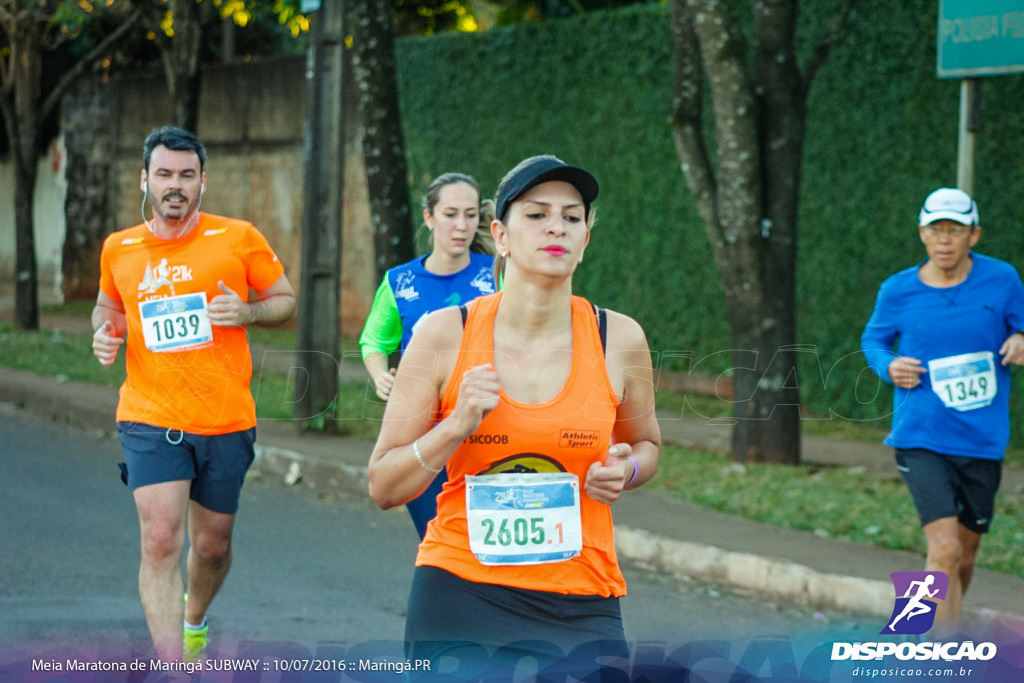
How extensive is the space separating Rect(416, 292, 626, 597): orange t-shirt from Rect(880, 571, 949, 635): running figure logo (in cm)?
257

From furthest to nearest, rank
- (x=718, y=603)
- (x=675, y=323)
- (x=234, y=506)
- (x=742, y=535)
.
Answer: (x=675, y=323), (x=742, y=535), (x=718, y=603), (x=234, y=506)

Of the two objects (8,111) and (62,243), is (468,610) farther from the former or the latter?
(62,243)

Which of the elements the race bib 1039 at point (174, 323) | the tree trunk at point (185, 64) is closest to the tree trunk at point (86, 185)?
the tree trunk at point (185, 64)

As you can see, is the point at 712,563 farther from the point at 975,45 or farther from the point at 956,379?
the point at 975,45

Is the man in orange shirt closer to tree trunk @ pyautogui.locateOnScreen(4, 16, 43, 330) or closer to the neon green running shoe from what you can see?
the neon green running shoe

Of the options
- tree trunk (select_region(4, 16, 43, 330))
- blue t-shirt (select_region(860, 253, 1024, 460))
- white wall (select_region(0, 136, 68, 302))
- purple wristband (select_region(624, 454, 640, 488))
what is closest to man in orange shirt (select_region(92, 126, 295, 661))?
purple wristband (select_region(624, 454, 640, 488))

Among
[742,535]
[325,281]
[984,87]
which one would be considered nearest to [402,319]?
[742,535]

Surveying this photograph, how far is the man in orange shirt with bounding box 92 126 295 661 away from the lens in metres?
4.87

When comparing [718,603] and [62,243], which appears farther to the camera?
[62,243]

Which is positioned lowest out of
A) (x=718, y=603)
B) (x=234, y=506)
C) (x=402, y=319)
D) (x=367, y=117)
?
(x=718, y=603)

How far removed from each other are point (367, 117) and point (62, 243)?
1485cm

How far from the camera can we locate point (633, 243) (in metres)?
14.2

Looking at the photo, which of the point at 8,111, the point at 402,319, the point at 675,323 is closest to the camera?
the point at 402,319

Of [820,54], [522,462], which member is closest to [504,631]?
[522,462]
